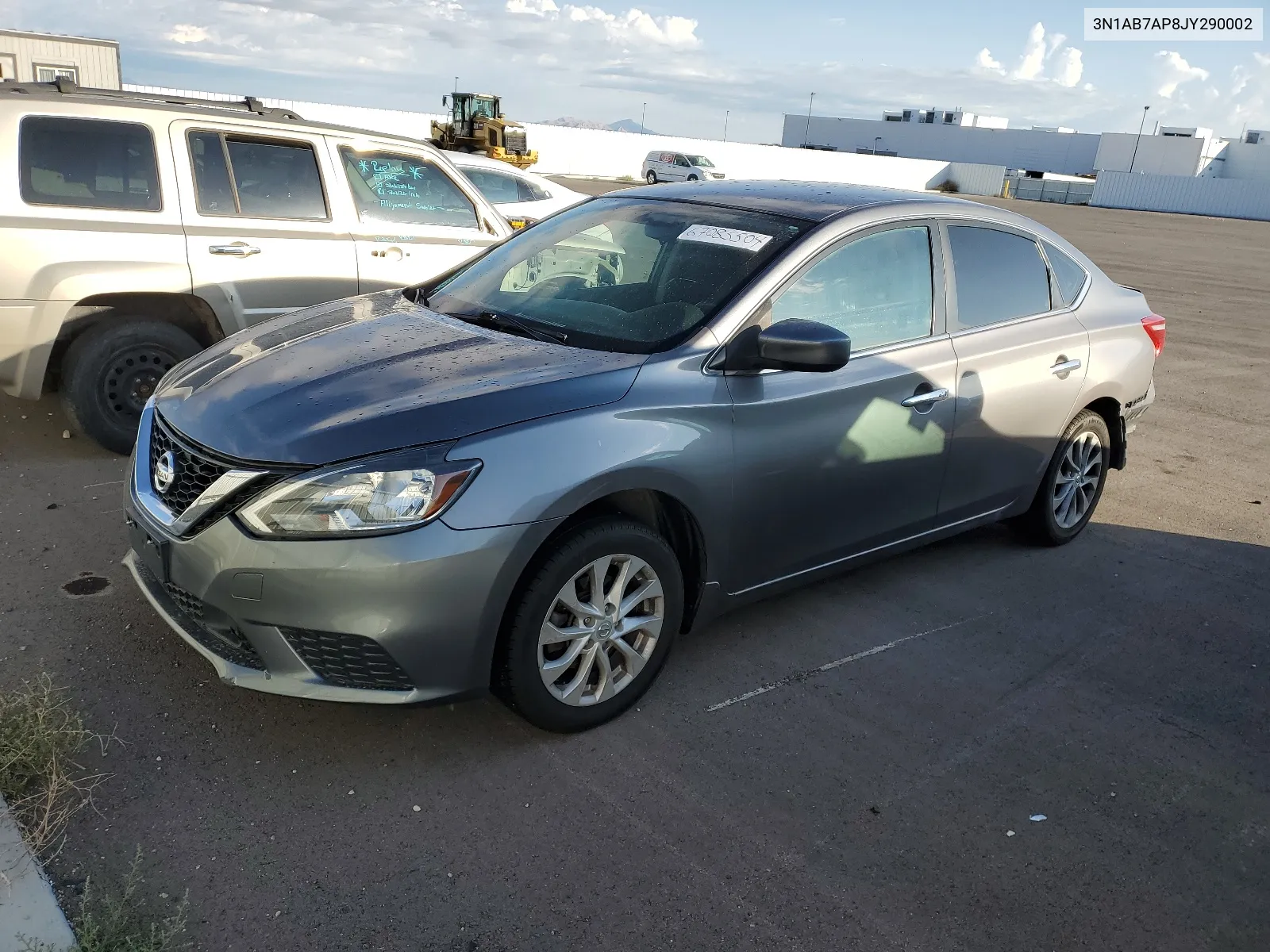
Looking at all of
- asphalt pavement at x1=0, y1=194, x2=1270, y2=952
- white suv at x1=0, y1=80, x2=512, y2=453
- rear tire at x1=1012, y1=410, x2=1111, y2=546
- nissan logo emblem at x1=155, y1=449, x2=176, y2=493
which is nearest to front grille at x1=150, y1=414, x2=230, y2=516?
nissan logo emblem at x1=155, y1=449, x2=176, y2=493

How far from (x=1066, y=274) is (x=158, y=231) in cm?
483

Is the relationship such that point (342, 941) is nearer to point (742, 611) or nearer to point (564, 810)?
point (564, 810)

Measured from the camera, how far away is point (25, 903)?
2.54m

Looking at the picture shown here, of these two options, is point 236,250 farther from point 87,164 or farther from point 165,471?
point 165,471

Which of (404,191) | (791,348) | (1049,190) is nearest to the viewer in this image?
(791,348)

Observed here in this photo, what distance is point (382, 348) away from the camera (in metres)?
3.67

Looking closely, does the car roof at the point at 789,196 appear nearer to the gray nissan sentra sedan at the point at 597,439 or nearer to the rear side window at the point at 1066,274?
the gray nissan sentra sedan at the point at 597,439

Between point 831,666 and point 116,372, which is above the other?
point 116,372

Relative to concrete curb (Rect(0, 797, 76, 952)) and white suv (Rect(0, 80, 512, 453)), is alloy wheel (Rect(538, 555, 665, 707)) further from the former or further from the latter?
white suv (Rect(0, 80, 512, 453))

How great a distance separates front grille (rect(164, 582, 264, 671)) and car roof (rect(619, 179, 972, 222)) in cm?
254

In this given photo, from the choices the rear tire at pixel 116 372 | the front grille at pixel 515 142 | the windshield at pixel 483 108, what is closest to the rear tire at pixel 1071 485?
the rear tire at pixel 116 372

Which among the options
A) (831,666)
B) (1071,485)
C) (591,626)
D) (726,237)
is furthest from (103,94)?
(1071,485)

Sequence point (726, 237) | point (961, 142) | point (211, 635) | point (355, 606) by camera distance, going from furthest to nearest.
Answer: point (961, 142) < point (726, 237) < point (211, 635) < point (355, 606)

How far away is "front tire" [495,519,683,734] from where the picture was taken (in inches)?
126
